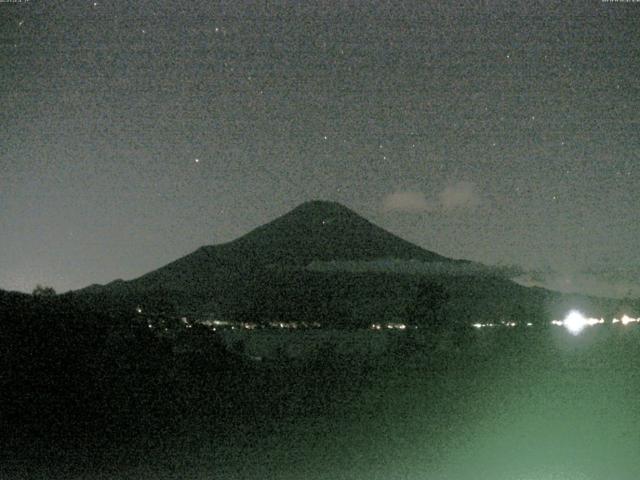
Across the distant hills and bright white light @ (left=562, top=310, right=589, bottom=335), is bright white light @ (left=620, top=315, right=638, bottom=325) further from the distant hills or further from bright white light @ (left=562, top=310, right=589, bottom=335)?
the distant hills

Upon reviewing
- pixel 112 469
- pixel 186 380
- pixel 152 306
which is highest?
pixel 152 306

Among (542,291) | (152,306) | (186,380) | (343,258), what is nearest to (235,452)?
(186,380)

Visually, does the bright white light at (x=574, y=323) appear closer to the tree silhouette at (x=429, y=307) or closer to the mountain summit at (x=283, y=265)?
the tree silhouette at (x=429, y=307)

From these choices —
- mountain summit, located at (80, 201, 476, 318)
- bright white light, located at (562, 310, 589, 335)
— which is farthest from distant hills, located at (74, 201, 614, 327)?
bright white light, located at (562, 310, 589, 335)

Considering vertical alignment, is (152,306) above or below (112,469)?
above

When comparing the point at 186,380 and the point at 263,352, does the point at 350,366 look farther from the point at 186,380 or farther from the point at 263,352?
the point at 263,352
